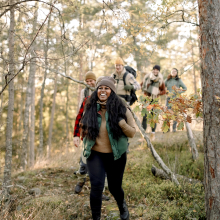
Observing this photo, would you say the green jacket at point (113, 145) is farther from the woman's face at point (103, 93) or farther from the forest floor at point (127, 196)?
the forest floor at point (127, 196)

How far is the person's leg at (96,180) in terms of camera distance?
2.43 metres

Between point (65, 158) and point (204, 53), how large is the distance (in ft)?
19.7

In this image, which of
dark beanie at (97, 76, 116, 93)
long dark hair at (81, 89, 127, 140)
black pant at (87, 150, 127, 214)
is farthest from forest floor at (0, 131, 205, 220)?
dark beanie at (97, 76, 116, 93)

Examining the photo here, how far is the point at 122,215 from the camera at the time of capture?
2.84m

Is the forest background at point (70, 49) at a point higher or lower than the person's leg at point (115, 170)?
higher

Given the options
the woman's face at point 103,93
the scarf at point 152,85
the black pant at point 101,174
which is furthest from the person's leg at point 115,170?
the scarf at point 152,85

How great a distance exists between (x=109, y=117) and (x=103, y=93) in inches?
15.2

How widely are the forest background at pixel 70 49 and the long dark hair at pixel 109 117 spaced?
777mm

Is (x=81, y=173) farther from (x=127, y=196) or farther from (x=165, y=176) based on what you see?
(x=165, y=176)

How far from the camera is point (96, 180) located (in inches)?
95.4

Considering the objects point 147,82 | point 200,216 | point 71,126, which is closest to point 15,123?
point 71,126

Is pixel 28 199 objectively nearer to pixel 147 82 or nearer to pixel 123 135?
pixel 123 135

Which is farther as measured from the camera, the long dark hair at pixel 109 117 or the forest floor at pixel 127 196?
the forest floor at pixel 127 196

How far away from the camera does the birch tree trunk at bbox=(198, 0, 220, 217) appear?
2.45 metres
